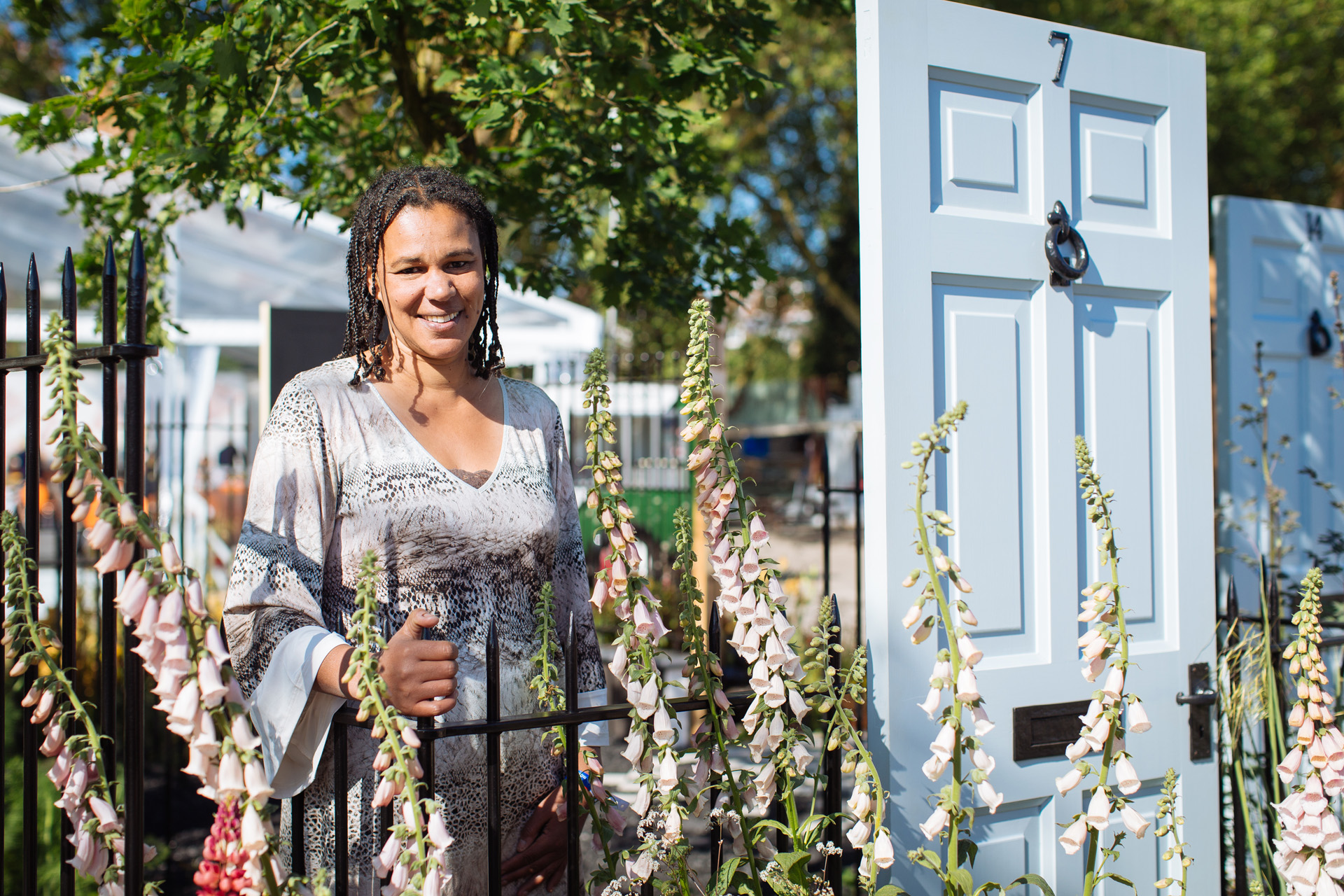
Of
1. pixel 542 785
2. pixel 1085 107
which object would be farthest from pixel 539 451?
pixel 1085 107

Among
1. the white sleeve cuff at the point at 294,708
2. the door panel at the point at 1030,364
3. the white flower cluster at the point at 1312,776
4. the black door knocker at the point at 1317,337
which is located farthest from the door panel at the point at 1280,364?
the white sleeve cuff at the point at 294,708

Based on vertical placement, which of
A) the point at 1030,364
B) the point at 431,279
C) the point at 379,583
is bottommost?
the point at 379,583

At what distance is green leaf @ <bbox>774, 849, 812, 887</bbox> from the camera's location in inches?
65.8

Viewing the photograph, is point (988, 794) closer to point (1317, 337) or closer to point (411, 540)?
point (411, 540)

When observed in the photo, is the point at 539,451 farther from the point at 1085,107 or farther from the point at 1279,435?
the point at 1279,435

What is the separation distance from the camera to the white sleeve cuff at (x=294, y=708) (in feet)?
5.09

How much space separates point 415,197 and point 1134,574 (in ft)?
6.56

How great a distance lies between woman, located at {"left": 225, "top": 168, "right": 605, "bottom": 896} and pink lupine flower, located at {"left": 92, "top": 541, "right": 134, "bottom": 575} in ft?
1.14

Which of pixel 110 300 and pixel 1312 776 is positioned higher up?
pixel 110 300

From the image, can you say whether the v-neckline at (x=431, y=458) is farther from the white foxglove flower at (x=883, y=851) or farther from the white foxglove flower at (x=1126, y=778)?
the white foxglove flower at (x=1126, y=778)

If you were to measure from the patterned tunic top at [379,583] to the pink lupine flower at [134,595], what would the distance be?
1.15 ft

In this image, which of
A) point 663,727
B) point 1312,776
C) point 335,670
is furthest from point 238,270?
point 1312,776

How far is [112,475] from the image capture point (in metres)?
1.62

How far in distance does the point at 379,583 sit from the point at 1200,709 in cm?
213
